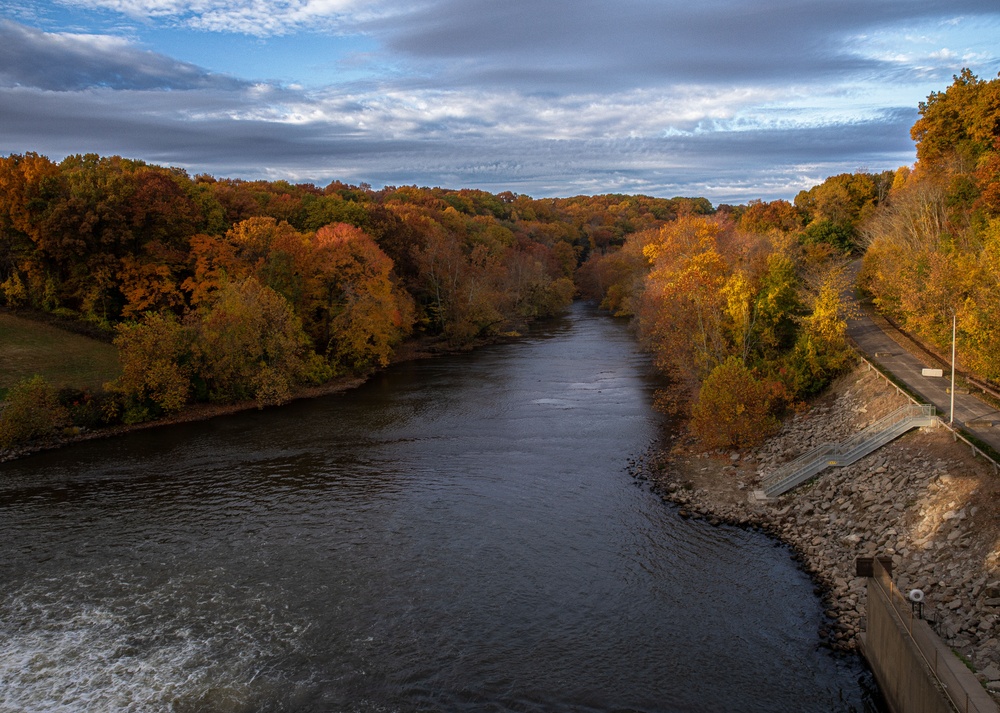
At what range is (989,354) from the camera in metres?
28.2

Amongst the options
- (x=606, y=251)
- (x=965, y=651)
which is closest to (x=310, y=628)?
(x=965, y=651)

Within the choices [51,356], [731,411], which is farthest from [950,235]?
[51,356]

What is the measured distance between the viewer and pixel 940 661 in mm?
14227

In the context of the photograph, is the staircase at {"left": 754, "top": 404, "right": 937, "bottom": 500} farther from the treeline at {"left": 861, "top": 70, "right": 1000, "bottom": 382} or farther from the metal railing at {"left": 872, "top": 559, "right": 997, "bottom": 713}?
the metal railing at {"left": 872, "top": 559, "right": 997, "bottom": 713}

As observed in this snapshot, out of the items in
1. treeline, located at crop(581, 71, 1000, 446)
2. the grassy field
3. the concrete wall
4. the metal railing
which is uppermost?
treeline, located at crop(581, 71, 1000, 446)

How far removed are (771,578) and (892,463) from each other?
7.69 meters

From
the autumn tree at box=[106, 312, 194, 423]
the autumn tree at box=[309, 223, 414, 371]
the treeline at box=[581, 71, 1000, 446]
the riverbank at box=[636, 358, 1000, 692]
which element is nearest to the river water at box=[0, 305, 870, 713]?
the riverbank at box=[636, 358, 1000, 692]

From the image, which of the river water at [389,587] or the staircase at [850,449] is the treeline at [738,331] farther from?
the river water at [389,587]

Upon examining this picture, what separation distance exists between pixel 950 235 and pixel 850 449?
22.7 m

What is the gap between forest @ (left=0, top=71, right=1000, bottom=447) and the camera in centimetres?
3784

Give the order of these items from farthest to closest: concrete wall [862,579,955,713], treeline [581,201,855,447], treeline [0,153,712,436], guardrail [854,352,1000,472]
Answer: treeline [0,153,712,436], treeline [581,201,855,447], guardrail [854,352,1000,472], concrete wall [862,579,955,713]

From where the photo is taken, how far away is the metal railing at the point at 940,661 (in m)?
12.9

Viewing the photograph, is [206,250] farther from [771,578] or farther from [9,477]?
[771,578]

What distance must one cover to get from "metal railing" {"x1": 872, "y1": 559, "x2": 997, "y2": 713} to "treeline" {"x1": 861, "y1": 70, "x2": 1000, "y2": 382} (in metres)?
15.8
